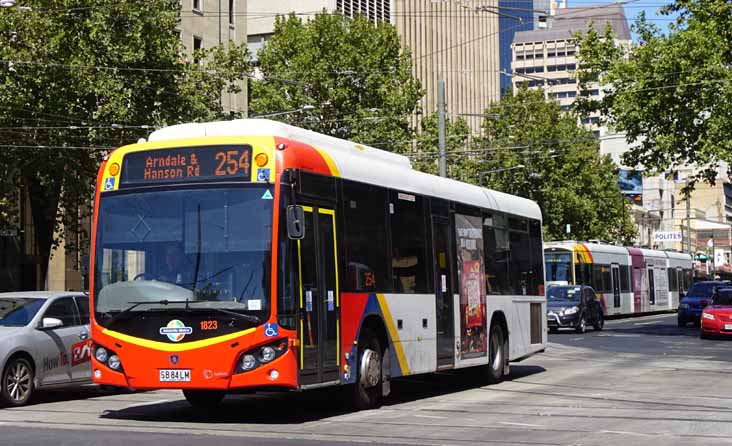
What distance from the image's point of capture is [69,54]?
36438 mm

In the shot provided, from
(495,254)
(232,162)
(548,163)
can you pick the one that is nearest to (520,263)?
(495,254)

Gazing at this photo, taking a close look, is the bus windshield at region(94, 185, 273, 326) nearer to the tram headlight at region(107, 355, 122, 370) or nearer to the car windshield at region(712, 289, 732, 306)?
the tram headlight at region(107, 355, 122, 370)

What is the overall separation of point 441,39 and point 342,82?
48.9m

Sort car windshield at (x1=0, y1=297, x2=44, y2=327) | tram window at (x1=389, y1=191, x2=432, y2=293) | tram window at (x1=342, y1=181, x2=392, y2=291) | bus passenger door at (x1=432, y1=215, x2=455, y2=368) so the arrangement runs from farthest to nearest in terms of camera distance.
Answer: bus passenger door at (x1=432, y1=215, x2=455, y2=368), car windshield at (x1=0, y1=297, x2=44, y2=327), tram window at (x1=389, y1=191, x2=432, y2=293), tram window at (x1=342, y1=181, x2=392, y2=291)

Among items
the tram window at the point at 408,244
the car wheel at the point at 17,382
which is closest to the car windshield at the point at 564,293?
the tram window at the point at 408,244

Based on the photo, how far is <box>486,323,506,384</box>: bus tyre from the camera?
65.1ft

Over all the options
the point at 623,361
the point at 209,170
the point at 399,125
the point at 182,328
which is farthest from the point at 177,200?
the point at 399,125

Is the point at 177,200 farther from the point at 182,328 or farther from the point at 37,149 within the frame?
the point at 37,149

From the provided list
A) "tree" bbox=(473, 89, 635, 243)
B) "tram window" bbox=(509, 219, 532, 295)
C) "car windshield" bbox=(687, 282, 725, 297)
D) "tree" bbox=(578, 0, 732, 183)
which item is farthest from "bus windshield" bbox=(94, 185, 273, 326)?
"tree" bbox=(473, 89, 635, 243)

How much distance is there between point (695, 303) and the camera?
Answer: 46812mm

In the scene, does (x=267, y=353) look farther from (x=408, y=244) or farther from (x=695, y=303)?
(x=695, y=303)

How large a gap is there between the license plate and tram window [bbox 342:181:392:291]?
2360 mm

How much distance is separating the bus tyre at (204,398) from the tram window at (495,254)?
5673 millimetres

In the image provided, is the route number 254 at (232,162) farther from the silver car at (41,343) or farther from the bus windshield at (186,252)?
the silver car at (41,343)
